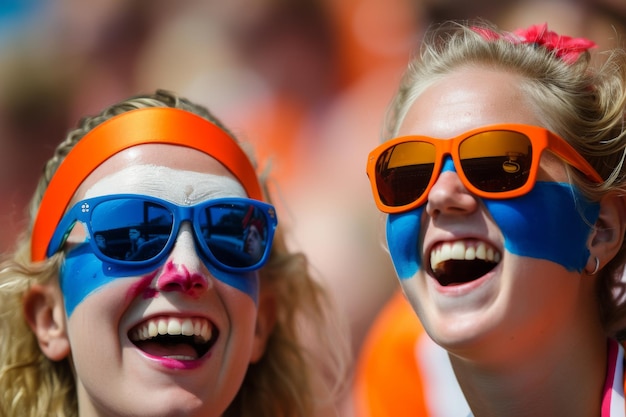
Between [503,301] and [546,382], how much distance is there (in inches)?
11.5

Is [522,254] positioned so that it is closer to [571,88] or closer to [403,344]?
[571,88]

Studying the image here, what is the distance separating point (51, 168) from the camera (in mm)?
2764

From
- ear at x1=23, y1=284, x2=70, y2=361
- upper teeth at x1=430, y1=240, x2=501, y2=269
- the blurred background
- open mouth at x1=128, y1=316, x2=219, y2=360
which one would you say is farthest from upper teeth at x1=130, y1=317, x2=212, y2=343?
the blurred background

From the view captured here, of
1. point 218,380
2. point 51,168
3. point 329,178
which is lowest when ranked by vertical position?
point 218,380

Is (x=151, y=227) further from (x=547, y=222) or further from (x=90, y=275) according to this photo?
(x=547, y=222)

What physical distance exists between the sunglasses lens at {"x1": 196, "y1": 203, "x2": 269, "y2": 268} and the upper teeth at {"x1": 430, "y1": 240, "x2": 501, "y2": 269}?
0.66m

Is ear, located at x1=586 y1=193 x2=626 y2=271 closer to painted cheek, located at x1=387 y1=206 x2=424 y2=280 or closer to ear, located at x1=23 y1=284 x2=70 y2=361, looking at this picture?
painted cheek, located at x1=387 y1=206 x2=424 y2=280

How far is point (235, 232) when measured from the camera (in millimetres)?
2525

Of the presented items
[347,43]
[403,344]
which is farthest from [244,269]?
[347,43]

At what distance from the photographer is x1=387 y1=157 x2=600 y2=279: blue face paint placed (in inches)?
81.0

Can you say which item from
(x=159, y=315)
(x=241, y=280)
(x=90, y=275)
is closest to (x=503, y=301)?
(x=241, y=280)

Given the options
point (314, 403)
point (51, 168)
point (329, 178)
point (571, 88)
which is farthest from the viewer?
point (329, 178)

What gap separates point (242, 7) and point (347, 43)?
759 mm

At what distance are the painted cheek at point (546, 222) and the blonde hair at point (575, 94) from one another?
0.25 ft
